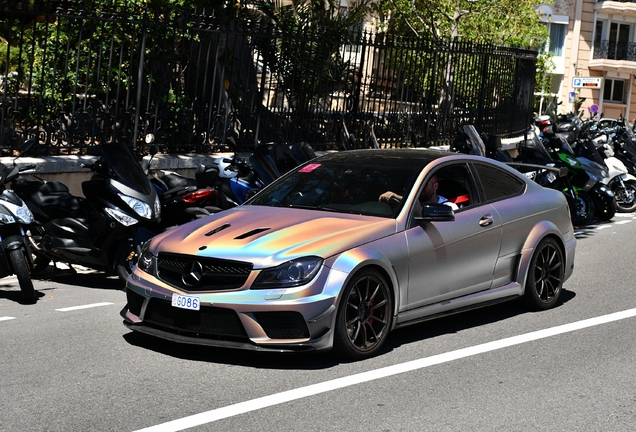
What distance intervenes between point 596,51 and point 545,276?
167ft

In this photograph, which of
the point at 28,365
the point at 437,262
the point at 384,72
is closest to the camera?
the point at 28,365

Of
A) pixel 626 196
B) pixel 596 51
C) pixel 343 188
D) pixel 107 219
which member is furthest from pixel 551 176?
pixel 596 51

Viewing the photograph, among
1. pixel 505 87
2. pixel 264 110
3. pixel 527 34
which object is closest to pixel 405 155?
pixel 264 110

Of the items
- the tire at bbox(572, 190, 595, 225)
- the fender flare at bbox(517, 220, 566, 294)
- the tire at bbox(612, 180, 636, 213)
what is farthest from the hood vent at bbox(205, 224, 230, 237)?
the tire at bbox(612, 180, 636, 213)

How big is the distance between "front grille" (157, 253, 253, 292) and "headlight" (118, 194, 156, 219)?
2.64 m

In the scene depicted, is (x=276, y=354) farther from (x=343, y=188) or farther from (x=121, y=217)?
(x=121, y=217)

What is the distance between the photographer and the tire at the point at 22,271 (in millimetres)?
9008

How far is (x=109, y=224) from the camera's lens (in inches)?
387

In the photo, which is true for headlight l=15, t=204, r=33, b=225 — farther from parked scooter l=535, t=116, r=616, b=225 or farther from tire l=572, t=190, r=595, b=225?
tire l=572, t=190, r=595, b=225

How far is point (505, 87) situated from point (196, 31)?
10.7 meters

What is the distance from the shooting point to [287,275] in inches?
271

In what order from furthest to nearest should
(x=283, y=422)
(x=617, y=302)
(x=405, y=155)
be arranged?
(x=617, y=302)
(x=405, y=155)
(x=283, y=422)

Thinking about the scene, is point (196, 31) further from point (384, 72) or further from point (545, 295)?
point (545, 295)

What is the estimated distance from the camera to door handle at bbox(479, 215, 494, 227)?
8477mm
